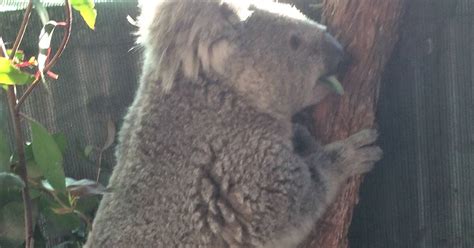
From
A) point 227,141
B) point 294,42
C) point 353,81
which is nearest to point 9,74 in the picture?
point 227,141

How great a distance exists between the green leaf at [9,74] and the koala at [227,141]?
45 centimetres

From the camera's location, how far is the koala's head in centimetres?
198

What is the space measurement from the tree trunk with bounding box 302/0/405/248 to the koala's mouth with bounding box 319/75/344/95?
0.02m

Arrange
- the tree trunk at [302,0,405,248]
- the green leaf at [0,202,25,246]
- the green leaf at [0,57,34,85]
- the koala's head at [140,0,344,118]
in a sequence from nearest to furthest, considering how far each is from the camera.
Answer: the green leaf at [0,57,34,85] < the tree trunk at [302,0,405,248] < the koala's head at [140,0,344,118] < the green leaf at [0,202,25,246]

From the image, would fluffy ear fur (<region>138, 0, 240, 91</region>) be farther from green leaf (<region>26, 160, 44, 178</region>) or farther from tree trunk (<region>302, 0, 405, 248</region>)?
green leaf (<region>26, 160, 44, 178</region>)

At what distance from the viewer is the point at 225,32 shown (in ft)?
6.61

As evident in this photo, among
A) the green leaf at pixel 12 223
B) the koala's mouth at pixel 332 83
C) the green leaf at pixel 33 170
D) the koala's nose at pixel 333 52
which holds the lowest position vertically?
the green leaf at pixel 12 223

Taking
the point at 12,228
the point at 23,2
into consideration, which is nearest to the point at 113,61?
the point at 23,2

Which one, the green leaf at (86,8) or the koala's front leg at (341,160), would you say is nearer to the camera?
the green leaf at (86,8)

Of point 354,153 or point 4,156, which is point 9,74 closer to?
point 4,156

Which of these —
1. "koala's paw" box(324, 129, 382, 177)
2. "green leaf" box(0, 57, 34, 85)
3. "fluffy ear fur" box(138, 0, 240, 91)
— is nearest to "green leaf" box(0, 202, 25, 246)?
"green leaf" box(0, 57, 34, 85)

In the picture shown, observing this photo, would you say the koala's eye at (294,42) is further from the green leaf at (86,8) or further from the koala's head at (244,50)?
the green leaf at (86,8)

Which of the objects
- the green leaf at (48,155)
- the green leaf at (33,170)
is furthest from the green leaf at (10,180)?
the green leaf at (33,170)

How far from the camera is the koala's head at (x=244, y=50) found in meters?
1.98
